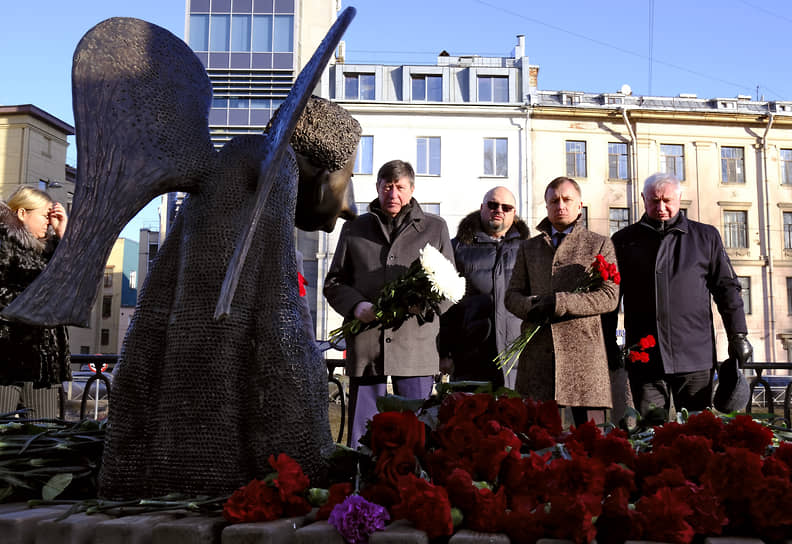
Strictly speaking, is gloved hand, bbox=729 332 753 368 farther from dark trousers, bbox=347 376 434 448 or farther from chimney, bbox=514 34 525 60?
chimney, bbox=514 34 525 60

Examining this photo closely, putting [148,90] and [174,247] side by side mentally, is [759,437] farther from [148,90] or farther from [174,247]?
[148,90]

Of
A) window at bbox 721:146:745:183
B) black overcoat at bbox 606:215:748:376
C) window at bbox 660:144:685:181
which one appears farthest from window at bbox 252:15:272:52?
black overcoat at bbox 606:215:748:376

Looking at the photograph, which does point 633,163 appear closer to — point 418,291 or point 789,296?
point 789,296

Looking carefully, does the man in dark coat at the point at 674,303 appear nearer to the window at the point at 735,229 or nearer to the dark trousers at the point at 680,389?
the dark trousers at the point at 680,389

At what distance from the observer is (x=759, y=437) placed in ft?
5.25

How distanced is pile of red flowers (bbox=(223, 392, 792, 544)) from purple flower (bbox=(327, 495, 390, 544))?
0.04 meters

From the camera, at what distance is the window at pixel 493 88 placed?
29172 millimetres

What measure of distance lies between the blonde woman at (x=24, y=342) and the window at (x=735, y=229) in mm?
28784

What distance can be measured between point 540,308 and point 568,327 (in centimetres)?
24

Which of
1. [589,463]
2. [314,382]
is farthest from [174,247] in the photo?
[589,463]

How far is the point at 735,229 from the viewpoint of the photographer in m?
29.3

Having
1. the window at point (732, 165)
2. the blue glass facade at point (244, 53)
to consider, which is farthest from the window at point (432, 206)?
A: the window at point (732, 165)

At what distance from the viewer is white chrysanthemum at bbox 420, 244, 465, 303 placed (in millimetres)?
2996

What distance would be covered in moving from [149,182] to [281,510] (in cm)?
86
